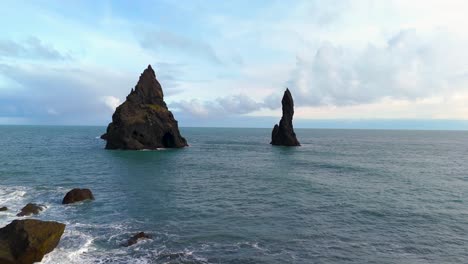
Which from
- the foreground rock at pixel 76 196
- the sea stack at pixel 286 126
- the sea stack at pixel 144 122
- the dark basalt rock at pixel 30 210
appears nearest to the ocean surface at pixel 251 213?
the dark basalt rock at pixel 30 210

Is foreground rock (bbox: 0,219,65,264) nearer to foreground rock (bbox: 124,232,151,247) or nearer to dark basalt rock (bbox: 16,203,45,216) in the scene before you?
foreground rock (bbox: 124,232,151,247)

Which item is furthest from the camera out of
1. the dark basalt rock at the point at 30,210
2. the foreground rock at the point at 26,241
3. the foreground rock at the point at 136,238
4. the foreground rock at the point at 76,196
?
the foreground rock at the point at 76,196

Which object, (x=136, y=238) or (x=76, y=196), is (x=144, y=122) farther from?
(x=136, y=238)

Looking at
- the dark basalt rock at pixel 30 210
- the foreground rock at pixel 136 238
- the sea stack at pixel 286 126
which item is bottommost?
the foreground rock at pixel 136 238

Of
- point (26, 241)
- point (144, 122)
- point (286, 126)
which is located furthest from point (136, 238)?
point (286, 126)

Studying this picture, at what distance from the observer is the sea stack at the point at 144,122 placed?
109875mm

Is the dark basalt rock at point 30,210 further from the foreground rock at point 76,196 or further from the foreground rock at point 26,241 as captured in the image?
the foreground rock at point 26,241

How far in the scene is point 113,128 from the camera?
11250cm

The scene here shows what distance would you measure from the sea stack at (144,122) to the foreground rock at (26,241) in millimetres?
84231

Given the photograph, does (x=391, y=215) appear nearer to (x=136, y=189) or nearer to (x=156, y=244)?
(x=156, y=244)

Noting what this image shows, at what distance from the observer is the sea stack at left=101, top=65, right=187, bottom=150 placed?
110 metres

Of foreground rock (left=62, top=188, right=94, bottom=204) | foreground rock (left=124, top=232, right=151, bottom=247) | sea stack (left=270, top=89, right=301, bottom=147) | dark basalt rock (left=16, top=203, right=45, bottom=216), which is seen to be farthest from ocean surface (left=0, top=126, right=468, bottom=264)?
sea stack (left=270, top=89, right=301, bottom=147)

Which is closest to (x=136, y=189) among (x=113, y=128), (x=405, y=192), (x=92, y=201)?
(x=92, y=201)

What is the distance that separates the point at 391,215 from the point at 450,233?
634 centimetres
